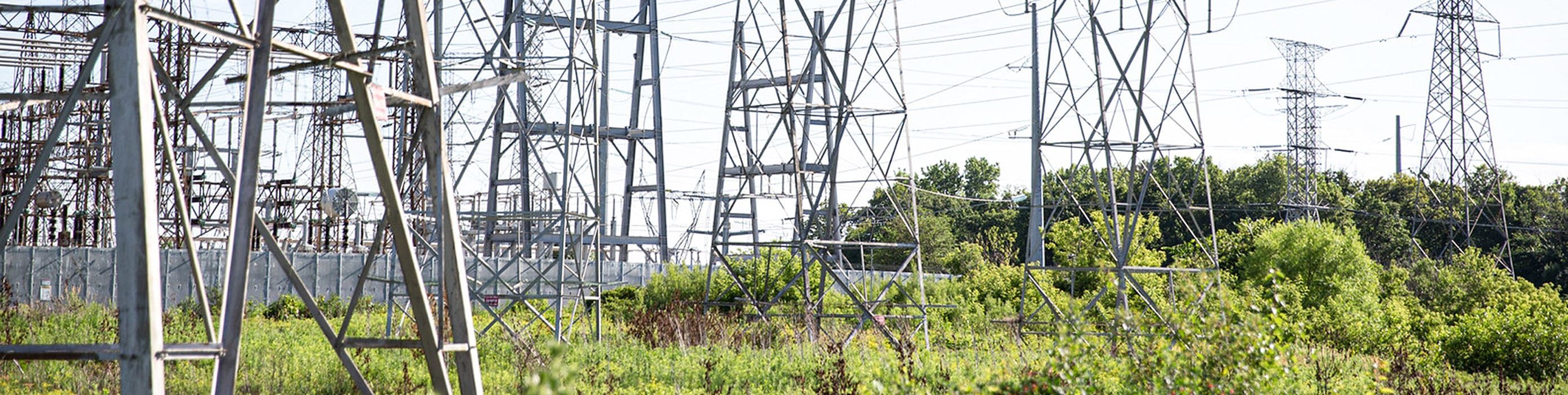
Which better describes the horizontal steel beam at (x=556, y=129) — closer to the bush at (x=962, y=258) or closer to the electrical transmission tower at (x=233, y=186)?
the electrical transmission tower at (x=233, y=186)

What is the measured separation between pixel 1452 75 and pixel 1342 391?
3188cm

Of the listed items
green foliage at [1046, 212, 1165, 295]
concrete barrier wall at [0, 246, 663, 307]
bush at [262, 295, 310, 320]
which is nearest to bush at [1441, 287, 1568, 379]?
green foliage at [1046, 212, 1165, 295]

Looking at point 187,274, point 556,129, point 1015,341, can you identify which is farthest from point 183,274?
point 1015,341

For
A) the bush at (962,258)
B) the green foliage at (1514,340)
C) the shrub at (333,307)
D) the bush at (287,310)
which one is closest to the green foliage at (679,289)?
the shrub at (333,307)

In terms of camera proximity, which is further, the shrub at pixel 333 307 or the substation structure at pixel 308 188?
the shrub at pixel 333 307

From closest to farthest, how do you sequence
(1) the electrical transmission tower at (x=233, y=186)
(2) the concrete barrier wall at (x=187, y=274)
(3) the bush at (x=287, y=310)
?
(1) the electrical transmission tower at (x=233, y=186)
(3) the bush at (x=287, y=310)
(2) the concrete barrier wall at (x=187, y=274)

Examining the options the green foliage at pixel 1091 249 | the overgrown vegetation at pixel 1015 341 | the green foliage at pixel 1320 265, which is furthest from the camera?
the green foliage at pixel 1091 249

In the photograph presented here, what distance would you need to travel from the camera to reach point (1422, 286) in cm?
3262

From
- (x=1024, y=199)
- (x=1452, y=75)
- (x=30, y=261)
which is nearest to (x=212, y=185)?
(x=30, y=261)

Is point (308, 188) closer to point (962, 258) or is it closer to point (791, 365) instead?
point (962, 258)

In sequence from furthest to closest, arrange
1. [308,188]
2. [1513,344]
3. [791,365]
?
[308,188] → [1513,344] → [791,365]

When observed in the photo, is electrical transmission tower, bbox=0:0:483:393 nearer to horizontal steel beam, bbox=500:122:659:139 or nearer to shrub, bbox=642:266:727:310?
horizontal steel beam, bbox=500:122:659:139

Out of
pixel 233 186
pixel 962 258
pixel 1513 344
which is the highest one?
pixel 233 186

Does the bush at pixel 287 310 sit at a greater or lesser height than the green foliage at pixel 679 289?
lesser
